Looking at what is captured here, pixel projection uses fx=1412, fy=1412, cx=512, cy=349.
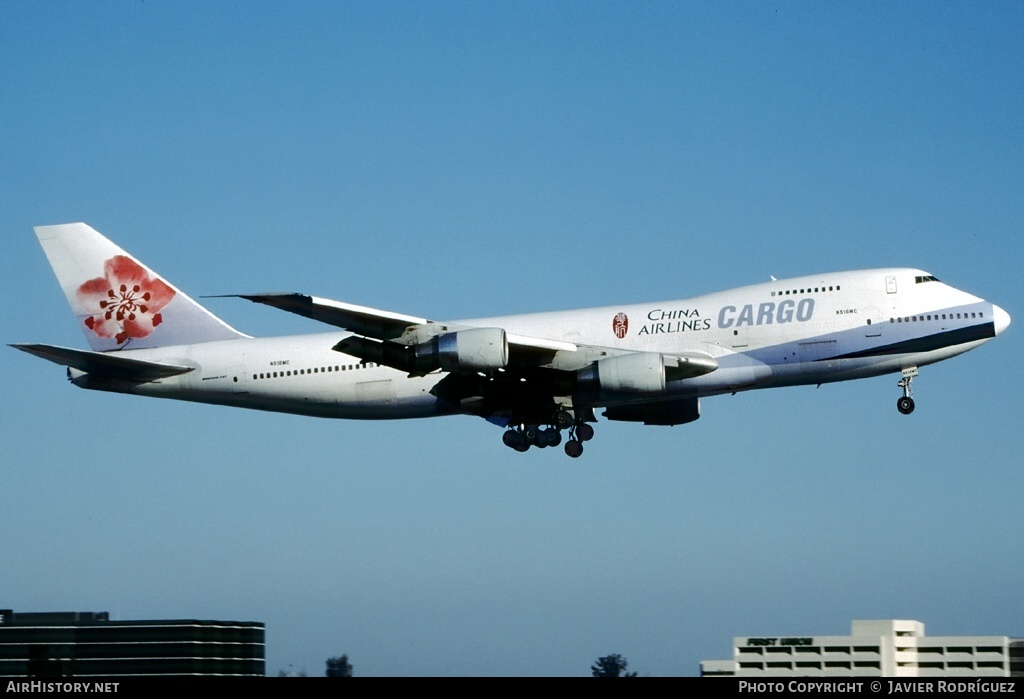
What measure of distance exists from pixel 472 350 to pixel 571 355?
3706mm

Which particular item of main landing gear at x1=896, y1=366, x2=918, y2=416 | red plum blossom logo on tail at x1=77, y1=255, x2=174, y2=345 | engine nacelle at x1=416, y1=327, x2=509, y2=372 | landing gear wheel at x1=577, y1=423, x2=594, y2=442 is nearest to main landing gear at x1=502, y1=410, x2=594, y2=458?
landing gear wheel at x1=577, y1=423, x2=594, y2=442

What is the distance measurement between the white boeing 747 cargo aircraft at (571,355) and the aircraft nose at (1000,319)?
0.24 ft

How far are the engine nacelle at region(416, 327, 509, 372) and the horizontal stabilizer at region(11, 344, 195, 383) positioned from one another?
11404 mm

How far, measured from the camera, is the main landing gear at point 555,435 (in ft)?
158

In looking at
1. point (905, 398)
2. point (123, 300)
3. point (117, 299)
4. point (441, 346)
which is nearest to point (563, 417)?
point (441, 346)

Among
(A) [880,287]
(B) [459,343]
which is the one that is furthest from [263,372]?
(A) [880,287]

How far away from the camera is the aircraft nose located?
149ft

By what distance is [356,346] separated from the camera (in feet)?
154

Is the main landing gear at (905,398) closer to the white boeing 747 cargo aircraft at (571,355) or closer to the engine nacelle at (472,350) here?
the white boeing 747 cargo aircraft at (571,355)

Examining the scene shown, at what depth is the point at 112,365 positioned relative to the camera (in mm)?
50375

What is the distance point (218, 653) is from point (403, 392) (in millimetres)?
11266

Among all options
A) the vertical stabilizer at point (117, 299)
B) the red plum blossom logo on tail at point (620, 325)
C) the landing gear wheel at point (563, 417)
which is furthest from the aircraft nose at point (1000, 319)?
the vertical stabilizer at point (117, 299)
